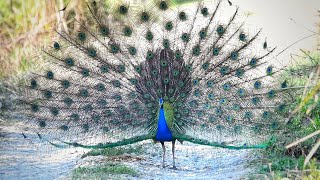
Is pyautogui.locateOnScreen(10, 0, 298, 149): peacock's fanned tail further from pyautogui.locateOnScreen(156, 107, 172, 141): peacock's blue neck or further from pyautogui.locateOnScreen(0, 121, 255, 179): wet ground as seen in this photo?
pyautogui.locateOnScreen(0, 121, 255, 179): wet ground

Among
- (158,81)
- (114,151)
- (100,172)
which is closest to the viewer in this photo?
(100,172)

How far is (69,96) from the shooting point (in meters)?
5.85

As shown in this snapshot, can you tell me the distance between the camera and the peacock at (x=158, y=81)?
227 inches

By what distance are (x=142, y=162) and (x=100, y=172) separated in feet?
2.06

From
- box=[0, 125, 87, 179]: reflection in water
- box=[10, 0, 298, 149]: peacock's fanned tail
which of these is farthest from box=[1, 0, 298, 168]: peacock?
box=[0, 125, 87, 179]: reflection in water

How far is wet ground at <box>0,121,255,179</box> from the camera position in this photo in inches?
228

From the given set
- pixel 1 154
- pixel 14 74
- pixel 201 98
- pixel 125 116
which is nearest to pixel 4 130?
pixel 1 154

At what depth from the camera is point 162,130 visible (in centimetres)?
586

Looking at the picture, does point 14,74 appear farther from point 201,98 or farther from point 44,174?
point 201,98

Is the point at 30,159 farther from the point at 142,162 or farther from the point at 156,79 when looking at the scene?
the point at 156,79

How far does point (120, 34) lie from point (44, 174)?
1448mm

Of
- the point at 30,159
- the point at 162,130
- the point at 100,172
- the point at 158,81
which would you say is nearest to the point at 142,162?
the point at 162,130

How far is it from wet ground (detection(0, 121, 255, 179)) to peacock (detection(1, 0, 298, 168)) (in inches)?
12.8

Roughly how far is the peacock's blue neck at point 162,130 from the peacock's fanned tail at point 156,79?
0.05m
